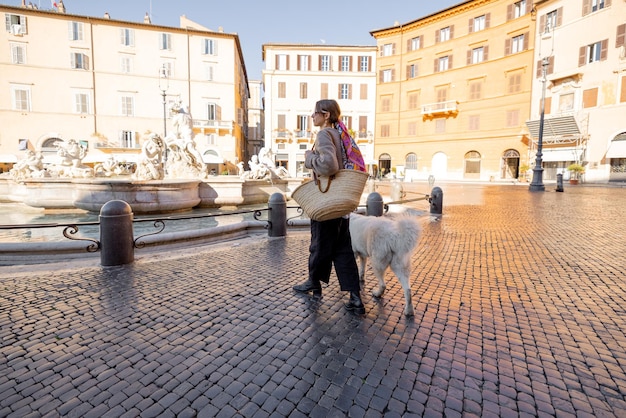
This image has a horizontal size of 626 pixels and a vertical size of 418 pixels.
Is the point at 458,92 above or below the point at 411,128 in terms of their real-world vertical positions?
above

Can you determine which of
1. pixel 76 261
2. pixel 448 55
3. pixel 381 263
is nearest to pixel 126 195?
pixel 76 261

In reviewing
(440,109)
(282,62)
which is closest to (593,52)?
(440,109)

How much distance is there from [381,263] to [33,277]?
435 cm

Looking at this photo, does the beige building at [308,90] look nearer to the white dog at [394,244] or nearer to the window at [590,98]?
the window at [590,98]

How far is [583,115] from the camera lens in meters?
28.5

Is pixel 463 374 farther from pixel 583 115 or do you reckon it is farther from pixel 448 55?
pixel 448 55

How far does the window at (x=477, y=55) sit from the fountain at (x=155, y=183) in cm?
3091

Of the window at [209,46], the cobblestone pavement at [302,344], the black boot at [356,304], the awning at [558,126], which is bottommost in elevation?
the cobblestone pavement at [302,344]

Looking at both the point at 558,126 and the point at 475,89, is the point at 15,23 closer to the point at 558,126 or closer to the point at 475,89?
the point at 475,89

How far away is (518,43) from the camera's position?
111 ft

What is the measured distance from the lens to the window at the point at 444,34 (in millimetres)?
38594

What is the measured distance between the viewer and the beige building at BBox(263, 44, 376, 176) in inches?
1700

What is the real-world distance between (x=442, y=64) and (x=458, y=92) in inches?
158

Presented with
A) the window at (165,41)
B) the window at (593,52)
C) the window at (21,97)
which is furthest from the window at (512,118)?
the window at (21,97)
